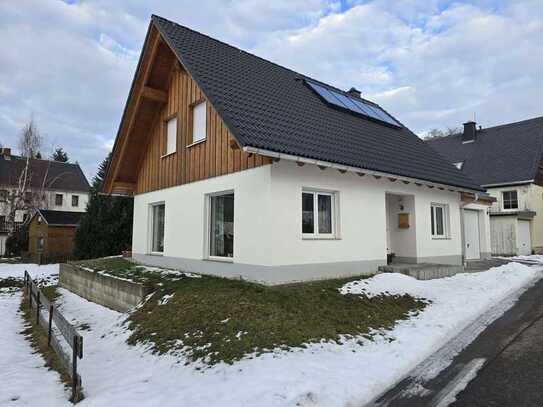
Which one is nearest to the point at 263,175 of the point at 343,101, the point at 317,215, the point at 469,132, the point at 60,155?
the point at 317,215

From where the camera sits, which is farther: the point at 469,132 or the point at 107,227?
the point at 469,132

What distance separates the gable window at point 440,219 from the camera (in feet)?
42.5

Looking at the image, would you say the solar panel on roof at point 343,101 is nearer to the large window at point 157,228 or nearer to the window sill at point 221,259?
the window sill at point 221,259

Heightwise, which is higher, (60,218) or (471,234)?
(60,218)

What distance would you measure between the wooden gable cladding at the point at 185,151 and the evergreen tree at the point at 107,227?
20.7ft

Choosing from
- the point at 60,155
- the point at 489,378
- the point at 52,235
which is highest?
the point at 60,155

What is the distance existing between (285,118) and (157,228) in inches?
246

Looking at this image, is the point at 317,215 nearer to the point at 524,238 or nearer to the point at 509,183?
the point at 524,238

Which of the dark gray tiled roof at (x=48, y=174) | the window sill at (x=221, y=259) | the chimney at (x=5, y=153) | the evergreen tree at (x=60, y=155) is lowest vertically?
the window sill at (x=221, y=259)

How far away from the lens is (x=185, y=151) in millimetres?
11055

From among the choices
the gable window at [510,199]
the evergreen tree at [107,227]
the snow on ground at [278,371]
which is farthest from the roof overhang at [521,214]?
the evergreen tree at [107,227]

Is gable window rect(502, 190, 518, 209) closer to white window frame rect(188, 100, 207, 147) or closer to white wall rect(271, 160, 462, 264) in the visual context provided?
white wall rect(271, 160, 462, 264)

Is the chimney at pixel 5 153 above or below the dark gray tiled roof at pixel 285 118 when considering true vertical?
above

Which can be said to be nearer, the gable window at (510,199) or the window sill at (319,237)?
the window sill at (319,237)
